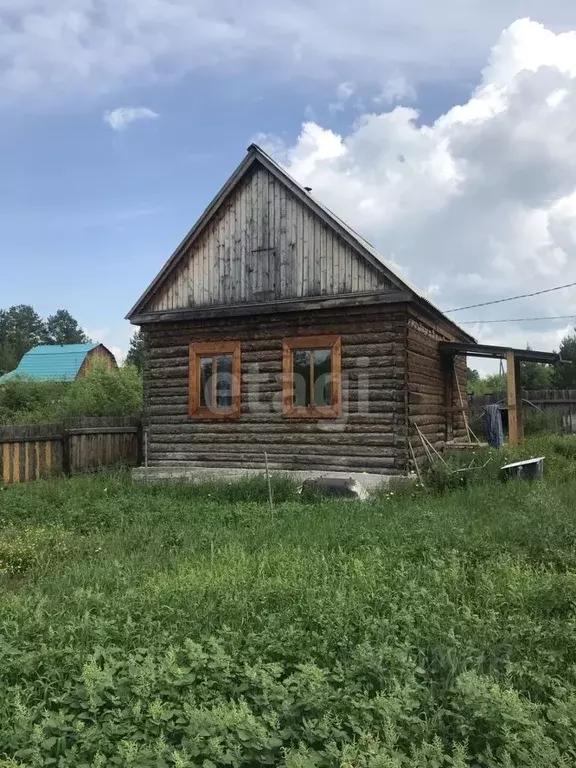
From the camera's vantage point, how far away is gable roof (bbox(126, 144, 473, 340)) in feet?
39.1

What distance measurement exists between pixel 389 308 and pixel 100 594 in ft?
27.6

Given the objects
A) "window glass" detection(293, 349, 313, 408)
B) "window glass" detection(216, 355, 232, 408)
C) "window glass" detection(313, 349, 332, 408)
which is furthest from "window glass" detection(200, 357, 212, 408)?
"window glass" detection(313, 349, 332, 408)

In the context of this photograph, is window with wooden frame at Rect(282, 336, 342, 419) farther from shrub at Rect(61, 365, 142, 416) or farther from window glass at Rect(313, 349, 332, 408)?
shrub at Rect(61, 365, 142, 416)

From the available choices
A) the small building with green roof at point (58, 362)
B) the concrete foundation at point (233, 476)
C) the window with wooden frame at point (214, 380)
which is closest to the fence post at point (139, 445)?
the concrete foundation at point (233, 476)

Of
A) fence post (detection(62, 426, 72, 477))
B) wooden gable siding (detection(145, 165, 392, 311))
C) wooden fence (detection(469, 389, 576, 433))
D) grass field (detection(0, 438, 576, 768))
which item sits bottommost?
grass field (detection(0, 438, 576, 768))

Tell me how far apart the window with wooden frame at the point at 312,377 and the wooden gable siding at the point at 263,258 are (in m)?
1.02

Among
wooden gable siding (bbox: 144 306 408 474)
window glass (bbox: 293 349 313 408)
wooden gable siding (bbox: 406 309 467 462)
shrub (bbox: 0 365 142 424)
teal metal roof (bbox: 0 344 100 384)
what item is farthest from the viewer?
teal metal roof (bbox: 0 344 100 384)

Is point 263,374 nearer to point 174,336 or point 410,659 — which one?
point 174,336

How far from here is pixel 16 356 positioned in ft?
248

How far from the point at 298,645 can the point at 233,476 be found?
29.4 ft

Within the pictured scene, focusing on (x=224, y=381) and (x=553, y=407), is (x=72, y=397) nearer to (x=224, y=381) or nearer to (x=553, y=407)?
(x=224, y=381)

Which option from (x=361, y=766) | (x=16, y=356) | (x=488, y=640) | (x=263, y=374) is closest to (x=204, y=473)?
(x=263, y=374)

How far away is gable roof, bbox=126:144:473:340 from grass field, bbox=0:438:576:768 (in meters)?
5.69

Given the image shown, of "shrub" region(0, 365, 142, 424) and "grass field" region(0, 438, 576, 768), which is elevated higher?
"shrub" region(0, 365, 142, 424)
